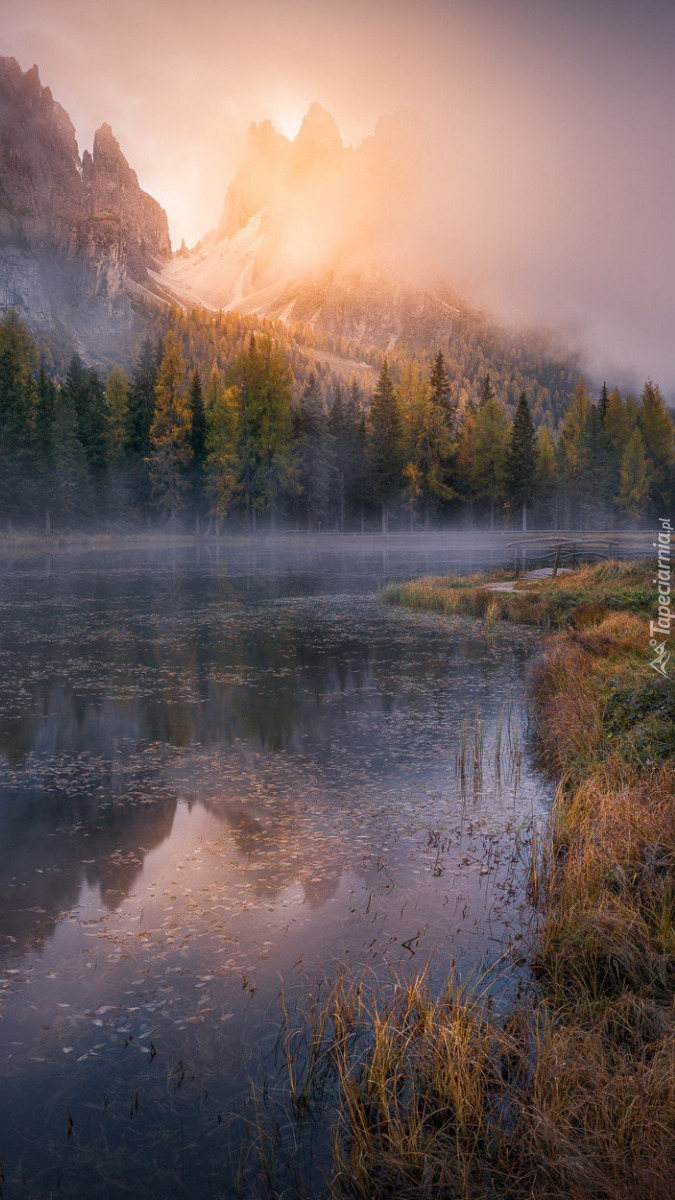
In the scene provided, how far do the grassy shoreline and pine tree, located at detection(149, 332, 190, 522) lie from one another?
74472 millimetres

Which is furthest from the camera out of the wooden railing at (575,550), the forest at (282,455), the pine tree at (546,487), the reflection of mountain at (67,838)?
the pine tree at (546,487)

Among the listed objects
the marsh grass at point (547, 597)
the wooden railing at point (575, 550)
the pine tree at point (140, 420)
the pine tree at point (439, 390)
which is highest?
the pine tree at point (439, 390)

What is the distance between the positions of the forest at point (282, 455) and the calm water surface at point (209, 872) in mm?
59068

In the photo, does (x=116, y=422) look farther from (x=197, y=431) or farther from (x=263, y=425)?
(x=263, y=425)

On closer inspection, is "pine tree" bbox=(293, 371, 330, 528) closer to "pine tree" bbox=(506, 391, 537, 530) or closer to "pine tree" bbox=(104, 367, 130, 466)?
"pine tree" bbox=(104, 367, 130, 466)

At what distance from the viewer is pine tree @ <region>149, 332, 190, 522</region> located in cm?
7900

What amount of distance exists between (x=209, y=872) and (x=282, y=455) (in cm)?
7652

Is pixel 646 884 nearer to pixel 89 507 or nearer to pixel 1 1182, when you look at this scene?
pixel 1 1182

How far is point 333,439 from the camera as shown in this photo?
91250 millimetres

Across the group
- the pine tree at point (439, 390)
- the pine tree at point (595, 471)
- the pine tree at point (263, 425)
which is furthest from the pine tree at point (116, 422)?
the pine tree at point (595, 471)

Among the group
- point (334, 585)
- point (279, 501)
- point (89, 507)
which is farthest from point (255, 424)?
point (334, 585)

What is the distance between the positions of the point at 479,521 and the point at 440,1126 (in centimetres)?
10162

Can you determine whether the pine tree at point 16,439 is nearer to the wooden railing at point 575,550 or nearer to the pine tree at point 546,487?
the wooden railing at point 575,550

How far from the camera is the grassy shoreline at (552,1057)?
13.9ft
